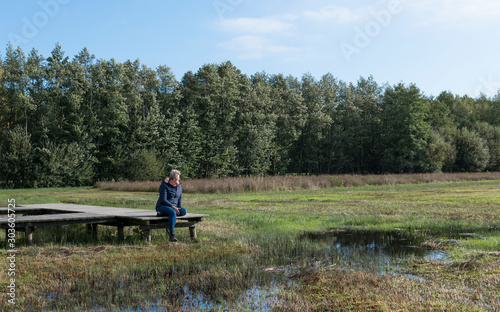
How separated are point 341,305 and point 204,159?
55351mm

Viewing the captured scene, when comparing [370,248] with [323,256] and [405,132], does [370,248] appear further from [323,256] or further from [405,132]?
[405,132]

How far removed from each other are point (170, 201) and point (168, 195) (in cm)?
16

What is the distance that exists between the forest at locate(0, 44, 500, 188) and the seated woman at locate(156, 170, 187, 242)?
3963cm

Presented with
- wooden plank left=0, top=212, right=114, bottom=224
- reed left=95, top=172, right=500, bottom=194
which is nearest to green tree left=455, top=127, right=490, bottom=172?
reed left=95, top=172, right=500, bottom=194

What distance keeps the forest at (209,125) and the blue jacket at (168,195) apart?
39.5 m

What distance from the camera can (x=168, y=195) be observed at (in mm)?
10938

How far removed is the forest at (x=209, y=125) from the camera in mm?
48531

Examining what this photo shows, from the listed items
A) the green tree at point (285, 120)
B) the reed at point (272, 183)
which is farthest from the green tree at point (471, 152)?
the reed at point (272, 183)

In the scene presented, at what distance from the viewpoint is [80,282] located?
6980 millimetres

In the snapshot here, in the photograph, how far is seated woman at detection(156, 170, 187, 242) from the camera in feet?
35.0

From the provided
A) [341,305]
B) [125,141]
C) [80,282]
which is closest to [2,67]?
[125,141]

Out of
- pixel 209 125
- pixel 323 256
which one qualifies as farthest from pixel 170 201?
pixel 209 125

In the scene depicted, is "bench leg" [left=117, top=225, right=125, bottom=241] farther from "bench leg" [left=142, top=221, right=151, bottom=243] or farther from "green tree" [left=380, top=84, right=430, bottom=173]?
"green tree" [left=380, top=84, right=430, bottom=173]

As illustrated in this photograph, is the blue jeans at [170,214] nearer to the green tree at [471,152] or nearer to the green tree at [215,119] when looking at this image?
the green tree at [215,119]
